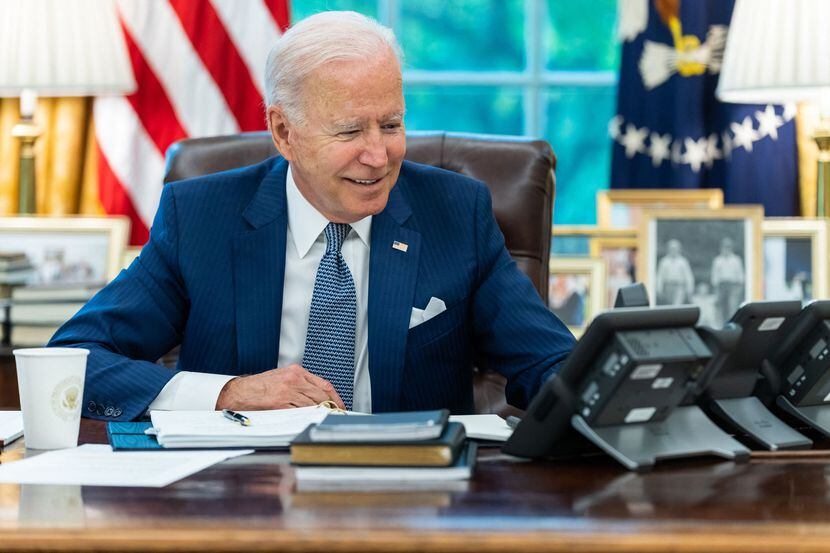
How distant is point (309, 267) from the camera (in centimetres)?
199

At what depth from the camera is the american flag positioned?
3.26m

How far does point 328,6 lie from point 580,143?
871 mm

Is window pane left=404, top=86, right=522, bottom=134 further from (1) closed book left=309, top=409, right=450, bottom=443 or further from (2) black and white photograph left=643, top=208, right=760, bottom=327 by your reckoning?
(1) closed book left=309, top=409, right=450, bottom=443

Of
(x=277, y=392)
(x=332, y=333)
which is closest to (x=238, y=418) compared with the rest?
(x=277, y=392)

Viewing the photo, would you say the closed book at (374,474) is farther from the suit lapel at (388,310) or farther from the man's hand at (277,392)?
the suit lapel at (388,310)

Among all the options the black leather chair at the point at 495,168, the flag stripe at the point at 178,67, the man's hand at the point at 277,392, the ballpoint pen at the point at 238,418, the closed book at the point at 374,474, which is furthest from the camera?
the flag stripe at the point at 178,67

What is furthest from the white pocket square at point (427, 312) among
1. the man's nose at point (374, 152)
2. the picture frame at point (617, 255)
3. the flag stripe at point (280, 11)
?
the flag stripe at point (280, 11)

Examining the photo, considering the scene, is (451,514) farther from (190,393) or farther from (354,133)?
(354,133)

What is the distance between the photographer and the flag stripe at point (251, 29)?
3297 millimetres

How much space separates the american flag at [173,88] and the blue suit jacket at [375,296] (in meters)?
1.25

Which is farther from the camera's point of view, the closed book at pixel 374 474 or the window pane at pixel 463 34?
the window pane at pixel 463 34

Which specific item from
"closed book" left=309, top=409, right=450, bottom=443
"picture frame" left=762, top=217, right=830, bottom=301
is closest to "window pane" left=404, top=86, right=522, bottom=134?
"picture frame" left=762, top=217, right=830, bottom=301

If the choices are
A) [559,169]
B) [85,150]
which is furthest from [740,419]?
[85,150]

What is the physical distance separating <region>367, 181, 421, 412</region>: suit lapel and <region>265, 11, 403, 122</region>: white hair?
27 centimetres
